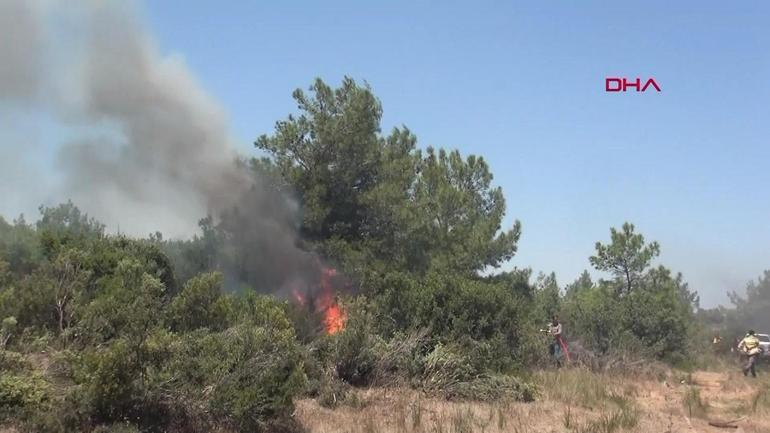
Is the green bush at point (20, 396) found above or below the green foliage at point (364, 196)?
below

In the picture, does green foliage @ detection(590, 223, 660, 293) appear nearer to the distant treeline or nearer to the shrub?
the distant treeline

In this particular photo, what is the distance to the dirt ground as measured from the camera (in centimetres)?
945

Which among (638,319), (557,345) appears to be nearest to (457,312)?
(557,345)

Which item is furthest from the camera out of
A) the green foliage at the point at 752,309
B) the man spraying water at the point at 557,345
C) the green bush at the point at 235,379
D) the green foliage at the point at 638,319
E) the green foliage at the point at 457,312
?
the green foliage at the point at 752,309

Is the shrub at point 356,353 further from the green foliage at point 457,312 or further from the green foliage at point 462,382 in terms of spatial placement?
the green foliage at point 457,312

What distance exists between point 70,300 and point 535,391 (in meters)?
8.35

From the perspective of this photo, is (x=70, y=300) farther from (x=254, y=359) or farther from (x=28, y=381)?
(x=254, y=359)

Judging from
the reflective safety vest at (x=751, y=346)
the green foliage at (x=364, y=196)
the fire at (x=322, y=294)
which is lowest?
the reflective safety vest at (x=751, y=346)

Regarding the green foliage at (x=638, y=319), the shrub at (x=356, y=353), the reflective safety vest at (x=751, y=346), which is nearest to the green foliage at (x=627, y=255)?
the green foliage at (x=638, y=319)

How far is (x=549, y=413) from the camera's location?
437 inches

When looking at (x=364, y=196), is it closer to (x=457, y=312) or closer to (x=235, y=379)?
(x=457, y=312)

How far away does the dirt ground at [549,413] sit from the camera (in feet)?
31.0

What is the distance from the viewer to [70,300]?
35.9 feet

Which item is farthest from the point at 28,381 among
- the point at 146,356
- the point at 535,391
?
the point at 535,391
